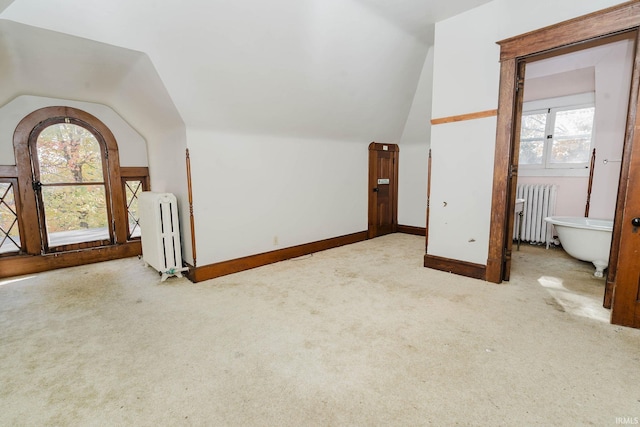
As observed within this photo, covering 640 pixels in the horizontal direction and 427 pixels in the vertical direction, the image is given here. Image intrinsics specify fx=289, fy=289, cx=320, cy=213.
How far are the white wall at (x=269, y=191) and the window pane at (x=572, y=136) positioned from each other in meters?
2.88

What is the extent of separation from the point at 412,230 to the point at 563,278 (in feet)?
8.54

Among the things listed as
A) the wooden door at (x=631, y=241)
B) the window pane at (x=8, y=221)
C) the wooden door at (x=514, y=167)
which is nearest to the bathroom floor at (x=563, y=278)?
the wooden door at (x=631, y=241)

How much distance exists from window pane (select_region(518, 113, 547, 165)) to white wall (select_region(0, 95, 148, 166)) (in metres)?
5.85

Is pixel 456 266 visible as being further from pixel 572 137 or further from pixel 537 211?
pixel 572 137

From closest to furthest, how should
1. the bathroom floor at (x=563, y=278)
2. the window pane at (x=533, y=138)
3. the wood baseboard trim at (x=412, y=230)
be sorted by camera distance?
the bathroom floor at (x=563, y=278)
the window pane at (x=533, y=138)
the wood baseboard trim at (x=412, y=230)

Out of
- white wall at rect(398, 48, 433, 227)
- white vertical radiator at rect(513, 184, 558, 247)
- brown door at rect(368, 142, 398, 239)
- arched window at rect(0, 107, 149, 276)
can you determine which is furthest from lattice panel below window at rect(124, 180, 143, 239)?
white vertical radiator at rect(513, 184, 558, 247)

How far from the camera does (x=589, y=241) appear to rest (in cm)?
317

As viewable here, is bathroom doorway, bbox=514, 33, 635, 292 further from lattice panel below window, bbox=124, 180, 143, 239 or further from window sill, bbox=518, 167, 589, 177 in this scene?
lattice panel below window, bbox=124, 180, 143, 239

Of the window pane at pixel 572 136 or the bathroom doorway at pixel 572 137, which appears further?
the window pane at pixel 572 136

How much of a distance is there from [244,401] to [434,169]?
302cm

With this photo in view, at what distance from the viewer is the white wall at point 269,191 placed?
3.22m

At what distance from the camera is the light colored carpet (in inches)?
56.9

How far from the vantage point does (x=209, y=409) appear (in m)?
1.46

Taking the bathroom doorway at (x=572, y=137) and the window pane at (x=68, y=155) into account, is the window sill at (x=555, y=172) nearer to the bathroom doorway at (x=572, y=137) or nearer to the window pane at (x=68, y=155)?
the bathroom doorway at (x=572, y=137)
